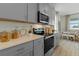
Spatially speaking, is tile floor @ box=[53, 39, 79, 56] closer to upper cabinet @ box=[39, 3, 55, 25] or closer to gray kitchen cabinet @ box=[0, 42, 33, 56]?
upper cabinet @ box=[39, 3, 55, 25]

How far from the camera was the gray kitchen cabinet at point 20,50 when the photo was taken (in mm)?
1370

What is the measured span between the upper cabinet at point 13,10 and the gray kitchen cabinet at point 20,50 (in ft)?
1.74

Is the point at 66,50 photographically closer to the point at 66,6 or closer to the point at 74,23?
the point at 66,6

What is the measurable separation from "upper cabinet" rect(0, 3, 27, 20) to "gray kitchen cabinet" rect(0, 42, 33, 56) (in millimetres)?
530

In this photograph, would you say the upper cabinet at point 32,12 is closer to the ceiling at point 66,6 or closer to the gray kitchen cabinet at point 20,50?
the gray kitchen cabinet at point 20,50

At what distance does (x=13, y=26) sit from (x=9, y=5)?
78 centimetres

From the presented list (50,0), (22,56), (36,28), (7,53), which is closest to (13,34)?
(22,56)

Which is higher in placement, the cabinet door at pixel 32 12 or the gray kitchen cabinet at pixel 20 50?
the cabinet door at pixel 32 12

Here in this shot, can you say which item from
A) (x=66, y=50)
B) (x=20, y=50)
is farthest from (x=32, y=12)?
(x=66, y=50)

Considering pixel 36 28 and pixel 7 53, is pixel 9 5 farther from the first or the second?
pixel 36 28

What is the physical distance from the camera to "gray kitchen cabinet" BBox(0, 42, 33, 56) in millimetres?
1370

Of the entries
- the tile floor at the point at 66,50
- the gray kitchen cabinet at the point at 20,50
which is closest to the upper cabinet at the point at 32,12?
the gray kitchen cabinet at the point at 20,50

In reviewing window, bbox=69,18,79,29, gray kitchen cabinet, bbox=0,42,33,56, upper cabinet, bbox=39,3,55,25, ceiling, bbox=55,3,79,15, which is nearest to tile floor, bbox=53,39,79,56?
upper cabinet, bbox=39,3,55,25

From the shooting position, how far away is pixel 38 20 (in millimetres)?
3193
